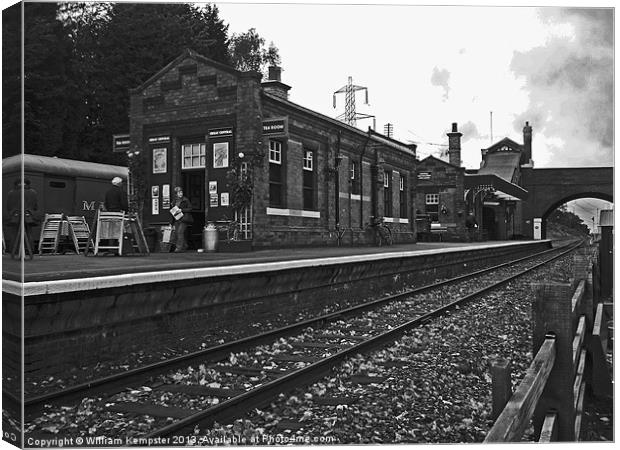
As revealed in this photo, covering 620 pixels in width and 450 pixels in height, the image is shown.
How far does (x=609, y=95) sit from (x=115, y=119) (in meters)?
6.14

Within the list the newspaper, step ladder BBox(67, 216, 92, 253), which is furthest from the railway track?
the newspaper

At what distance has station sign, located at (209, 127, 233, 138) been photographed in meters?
13.1

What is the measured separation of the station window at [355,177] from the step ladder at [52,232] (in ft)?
37.2

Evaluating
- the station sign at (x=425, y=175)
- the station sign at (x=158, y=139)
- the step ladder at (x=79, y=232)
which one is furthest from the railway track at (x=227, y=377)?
the station sign at (x=425, y=175)

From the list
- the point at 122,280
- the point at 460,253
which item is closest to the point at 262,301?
the point at 122,280

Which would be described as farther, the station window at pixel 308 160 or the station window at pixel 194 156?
the station window at pixel 308 160

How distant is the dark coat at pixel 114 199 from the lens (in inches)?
371

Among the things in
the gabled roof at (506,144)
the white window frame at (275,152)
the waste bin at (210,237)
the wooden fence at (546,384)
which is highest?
the white window frame at (275,152)

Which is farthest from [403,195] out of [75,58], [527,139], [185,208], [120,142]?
[75,58]

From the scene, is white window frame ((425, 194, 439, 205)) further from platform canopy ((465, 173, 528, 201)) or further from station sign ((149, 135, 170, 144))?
platform canopy ((465, 173, 528, 201))

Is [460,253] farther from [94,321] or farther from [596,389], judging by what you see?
[94,321]

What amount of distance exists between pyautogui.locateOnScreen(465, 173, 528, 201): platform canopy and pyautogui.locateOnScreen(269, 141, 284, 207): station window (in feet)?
20.5

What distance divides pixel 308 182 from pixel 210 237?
451 cm

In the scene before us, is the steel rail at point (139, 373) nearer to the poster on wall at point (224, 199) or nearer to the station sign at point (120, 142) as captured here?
the station sign at point (120, 142)
